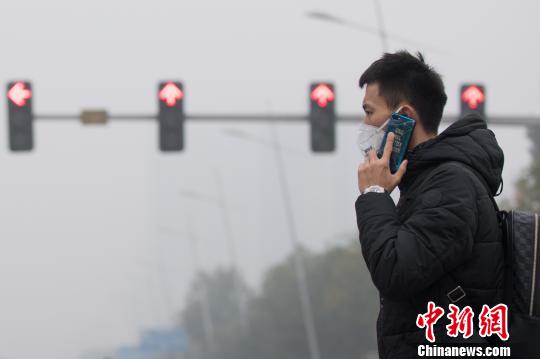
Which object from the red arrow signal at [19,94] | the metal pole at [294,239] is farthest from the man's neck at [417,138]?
the metal pole at [294,239]

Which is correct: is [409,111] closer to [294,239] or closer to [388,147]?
[388,147]

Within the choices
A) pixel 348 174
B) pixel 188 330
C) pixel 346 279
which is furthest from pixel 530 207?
pixel 188 330

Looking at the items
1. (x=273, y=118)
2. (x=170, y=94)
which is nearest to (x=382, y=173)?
(x=273, y=118)

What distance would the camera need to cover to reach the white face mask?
137 inches

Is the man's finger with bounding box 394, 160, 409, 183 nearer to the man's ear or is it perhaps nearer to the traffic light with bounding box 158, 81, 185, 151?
the man's ear

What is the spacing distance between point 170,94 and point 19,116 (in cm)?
181

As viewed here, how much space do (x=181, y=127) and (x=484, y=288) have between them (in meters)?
13.4

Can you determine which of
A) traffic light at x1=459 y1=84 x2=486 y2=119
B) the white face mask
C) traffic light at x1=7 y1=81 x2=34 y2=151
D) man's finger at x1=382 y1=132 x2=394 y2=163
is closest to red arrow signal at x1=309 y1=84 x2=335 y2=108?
traffic light at x1=459 y1=84 x2=486 y2=119

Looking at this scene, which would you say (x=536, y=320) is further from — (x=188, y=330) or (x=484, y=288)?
(x=188, y=330)

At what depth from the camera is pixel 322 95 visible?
16.7 metres

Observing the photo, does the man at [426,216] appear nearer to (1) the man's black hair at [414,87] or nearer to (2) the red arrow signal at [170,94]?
(1) the man's black hair at [414,87]

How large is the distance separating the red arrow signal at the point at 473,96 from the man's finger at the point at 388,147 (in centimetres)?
1346

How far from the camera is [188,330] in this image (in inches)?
3563

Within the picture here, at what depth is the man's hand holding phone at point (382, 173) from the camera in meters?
3.44
